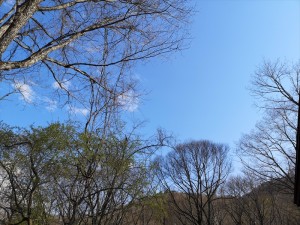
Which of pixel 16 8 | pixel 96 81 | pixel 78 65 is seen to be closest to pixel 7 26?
pixel 16 8

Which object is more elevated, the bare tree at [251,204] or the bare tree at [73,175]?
the bare tree at [251,204]

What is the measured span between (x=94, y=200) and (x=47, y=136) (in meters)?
2.39

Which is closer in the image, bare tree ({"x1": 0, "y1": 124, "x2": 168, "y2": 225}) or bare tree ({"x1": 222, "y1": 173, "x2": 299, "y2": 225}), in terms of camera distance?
bare tree ({"x1": 0, "y1": 124, "x2": 168, "y2": 225})

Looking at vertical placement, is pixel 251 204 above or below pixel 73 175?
above

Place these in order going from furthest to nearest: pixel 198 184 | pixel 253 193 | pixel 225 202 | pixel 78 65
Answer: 1. pixel 225 202
2. pixel 253 193
3. pixel 198 184
4. pixel 78 65

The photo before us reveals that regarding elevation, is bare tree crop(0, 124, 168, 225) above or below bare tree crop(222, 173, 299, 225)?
below

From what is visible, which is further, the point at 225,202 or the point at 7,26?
the point at 225,202

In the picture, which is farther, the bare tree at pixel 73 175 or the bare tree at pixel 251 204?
the bare tree at pixel 251 204

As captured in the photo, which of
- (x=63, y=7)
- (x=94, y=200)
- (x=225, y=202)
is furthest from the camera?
(x=225, y=202)

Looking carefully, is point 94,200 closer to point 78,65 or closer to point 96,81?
point 96,81

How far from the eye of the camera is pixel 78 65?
7266 mm

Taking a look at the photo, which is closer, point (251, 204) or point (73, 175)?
point (73, 175)

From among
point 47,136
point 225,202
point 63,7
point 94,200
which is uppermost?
point 225,202

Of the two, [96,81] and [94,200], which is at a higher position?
[96,81]
